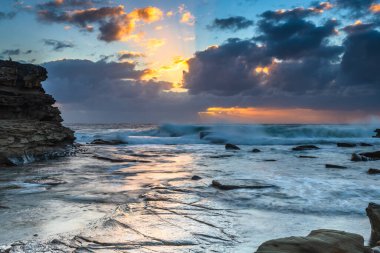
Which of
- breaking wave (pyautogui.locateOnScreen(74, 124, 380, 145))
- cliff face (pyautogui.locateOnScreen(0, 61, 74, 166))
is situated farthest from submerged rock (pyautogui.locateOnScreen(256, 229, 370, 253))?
breaking wave (pyautogui.locateOnScreen(74, 124, 380, 145))

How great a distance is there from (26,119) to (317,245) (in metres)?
15.2

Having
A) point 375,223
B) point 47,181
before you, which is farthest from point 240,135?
point 375,223

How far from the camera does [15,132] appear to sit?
540 inches

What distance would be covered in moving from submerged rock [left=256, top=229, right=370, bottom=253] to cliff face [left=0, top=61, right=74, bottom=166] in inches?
448

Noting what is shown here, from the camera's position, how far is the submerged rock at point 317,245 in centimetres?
337

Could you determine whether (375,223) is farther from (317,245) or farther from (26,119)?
(26,119)

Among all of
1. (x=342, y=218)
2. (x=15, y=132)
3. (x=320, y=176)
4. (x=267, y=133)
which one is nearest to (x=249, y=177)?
(x=320, y=176)

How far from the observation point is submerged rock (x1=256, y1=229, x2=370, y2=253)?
337 centimetres

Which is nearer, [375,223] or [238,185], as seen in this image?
[375,223]

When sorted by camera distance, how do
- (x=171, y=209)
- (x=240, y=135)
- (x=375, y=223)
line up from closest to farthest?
(x=375, y=223) < (x=171, y=209) < (x=240, y=135)

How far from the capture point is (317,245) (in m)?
3.46

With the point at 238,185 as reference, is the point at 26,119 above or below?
above

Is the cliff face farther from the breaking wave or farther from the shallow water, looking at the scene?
the breaking wave

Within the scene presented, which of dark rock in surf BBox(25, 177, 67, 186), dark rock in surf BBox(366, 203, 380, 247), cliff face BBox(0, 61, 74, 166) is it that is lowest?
dark rock in surf BBox(25, 177, 67, 186)
